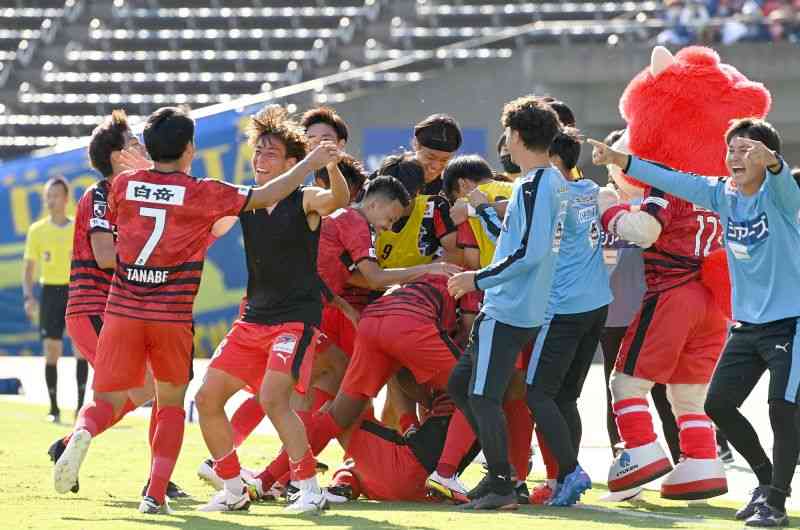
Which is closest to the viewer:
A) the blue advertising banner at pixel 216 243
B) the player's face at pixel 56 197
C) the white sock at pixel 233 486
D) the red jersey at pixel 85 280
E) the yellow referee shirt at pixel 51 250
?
the white sock at pixel 233 486

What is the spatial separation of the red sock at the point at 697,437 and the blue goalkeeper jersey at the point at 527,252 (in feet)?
4.05

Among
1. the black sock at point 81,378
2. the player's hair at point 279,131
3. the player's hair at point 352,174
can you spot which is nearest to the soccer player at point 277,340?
the player's hair at point 279,131

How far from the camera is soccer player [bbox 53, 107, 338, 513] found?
6.88m

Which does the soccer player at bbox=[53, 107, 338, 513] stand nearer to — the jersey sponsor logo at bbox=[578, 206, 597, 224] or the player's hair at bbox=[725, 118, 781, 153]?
the jersey sponsor logo at bbox=[578, 206, 597, 224]

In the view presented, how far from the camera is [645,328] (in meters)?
7.82

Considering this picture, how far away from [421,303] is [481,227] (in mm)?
487

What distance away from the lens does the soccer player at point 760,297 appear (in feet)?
21.8

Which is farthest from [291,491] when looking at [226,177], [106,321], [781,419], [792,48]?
[792,48]

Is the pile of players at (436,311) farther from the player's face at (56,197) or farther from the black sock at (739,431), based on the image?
the player's face at (56,197)

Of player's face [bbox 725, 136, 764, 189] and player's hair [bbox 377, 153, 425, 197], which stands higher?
player's face [bbox 725, 136, 764, 189]

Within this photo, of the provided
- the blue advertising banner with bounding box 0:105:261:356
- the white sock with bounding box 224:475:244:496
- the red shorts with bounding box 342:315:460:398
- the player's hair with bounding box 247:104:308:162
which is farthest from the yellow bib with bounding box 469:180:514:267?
the blue advertising banner with bounding box 0:105:261:356

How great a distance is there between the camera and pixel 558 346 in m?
7.26

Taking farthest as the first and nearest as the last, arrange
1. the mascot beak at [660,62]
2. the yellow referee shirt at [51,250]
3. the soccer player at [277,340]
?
the yellow referee shirt at [51,250]
the mascot beak at [660,62]
the soccer player at [277,340]

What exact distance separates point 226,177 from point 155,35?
796cm
